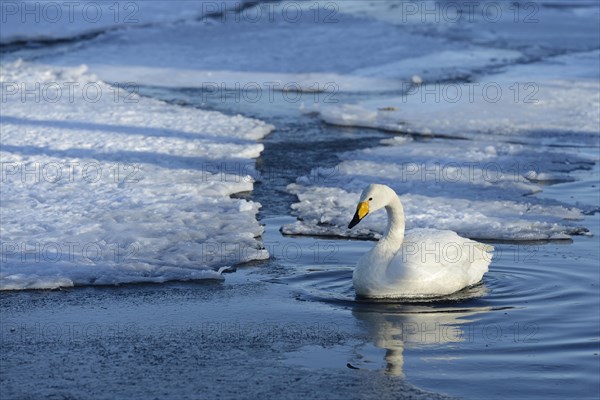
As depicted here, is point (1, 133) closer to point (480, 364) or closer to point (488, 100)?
point (488, 100)

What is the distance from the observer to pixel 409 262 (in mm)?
7336

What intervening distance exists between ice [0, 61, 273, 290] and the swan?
3.97 ft

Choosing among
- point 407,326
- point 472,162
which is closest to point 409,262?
point 407,326

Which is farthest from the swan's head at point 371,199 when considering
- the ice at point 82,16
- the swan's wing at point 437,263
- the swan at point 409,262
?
the ice at point 82,16

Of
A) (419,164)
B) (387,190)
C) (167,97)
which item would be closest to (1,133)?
(167,97)

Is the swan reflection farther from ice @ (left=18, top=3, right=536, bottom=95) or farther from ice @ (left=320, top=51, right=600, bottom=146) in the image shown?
ice @ (left=18, top=3, right=536, bottom=95)

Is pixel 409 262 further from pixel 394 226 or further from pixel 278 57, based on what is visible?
pixel 278 57

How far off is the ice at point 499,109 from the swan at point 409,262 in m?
5.68

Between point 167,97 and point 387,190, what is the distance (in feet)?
28.3

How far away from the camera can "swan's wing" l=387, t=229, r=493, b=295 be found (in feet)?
24.0

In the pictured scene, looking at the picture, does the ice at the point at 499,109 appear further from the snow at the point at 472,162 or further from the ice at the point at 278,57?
the ice at the point at 278,57

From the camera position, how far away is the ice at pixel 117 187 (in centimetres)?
812

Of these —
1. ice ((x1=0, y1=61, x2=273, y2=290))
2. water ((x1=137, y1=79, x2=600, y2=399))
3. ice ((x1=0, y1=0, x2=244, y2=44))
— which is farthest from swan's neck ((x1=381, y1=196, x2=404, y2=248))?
ice ((x1=0, y1=0, x2=244, y2=44))

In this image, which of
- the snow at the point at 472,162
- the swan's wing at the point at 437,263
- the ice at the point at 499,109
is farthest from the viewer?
the ice at the point at 499,109
